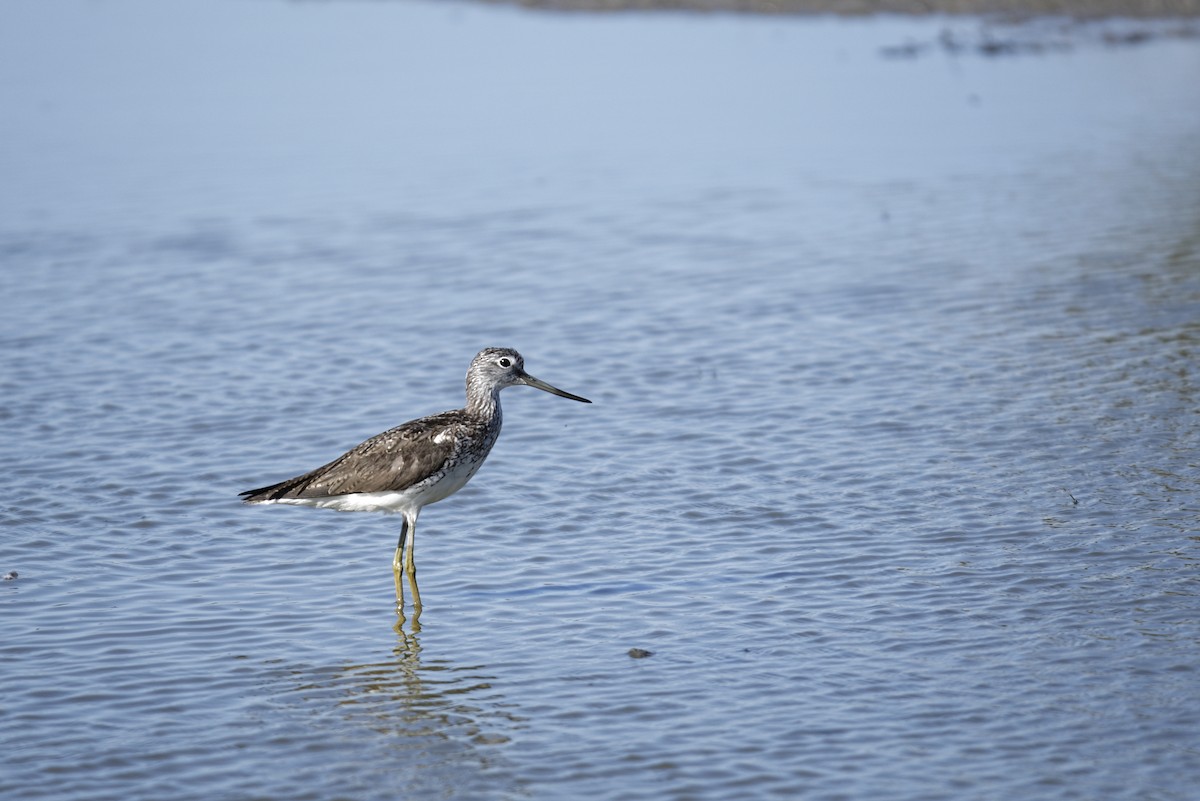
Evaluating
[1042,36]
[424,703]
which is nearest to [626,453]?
[424,703]

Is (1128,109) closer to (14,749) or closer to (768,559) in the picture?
(768,559)

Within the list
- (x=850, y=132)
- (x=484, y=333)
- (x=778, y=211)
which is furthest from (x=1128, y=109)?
(x=484, y=333)

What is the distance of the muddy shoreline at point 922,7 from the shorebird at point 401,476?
3069cm

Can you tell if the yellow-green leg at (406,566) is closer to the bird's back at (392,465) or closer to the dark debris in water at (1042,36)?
the bird's back at (392,465)

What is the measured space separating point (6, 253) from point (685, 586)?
45.2 feet

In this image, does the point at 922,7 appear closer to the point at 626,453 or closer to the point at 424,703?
the point at 626,453

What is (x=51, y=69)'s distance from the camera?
3666cm

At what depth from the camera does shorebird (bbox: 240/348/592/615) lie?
10086mm

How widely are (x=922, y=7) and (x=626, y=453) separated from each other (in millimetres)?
29474

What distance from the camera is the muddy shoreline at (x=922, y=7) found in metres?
37.2

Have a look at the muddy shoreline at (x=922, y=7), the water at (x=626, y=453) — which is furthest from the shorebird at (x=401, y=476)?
the muddy shoreline at (x=922, y=7)

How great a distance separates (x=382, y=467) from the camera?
33.3 feet

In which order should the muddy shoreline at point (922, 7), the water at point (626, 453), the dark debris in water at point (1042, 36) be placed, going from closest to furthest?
the water at point (626, 453) → the dark debris in water at point (1042, 36) → the muddy shoreline at point (922, 7)

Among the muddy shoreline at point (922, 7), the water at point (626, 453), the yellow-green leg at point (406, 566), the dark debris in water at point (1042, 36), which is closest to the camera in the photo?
the water at point (626, 453)
